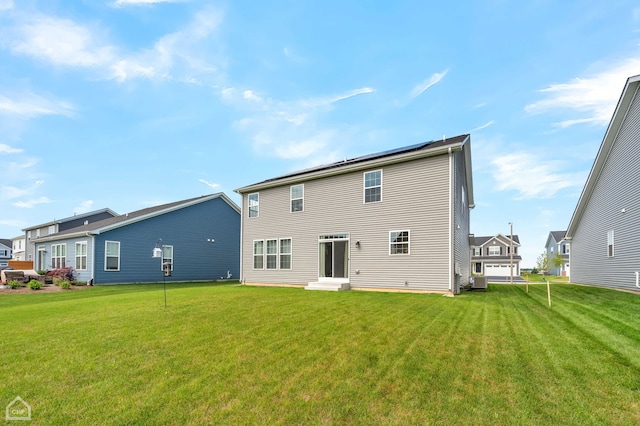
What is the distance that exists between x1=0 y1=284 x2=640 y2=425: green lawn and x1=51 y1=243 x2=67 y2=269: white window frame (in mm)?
18658

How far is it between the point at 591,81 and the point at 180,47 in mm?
15592

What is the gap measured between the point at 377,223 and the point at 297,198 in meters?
4.76

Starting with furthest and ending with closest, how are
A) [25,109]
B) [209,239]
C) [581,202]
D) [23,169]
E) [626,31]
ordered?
[209,239]
[23,169]
[581,202]
[25,109]
[626,31]

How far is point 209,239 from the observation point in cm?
2453

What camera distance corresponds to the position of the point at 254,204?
59.5 ft

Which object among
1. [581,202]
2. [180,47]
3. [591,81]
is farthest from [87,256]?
[581,202]

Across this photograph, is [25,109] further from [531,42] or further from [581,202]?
[581,202]

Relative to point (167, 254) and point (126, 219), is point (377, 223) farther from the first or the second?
point (126, 219)

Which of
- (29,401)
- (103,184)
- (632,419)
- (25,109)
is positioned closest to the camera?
(632,419)

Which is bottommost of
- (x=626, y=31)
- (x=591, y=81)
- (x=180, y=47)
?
Result: (x=591, y=81)

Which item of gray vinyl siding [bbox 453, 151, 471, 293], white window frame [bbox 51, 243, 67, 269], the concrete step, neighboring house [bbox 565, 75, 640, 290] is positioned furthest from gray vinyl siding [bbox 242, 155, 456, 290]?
white window frame [bbox 51, 243, 67, 269]

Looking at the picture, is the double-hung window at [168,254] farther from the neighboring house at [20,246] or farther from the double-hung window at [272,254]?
the neighboring house at [20,246]

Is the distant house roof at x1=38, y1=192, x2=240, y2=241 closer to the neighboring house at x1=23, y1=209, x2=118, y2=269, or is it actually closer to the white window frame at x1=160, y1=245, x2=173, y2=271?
the white window frame at x1=160, y1=245, x2=173, y2=271

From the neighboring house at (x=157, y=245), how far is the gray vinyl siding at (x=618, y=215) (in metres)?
22.8
